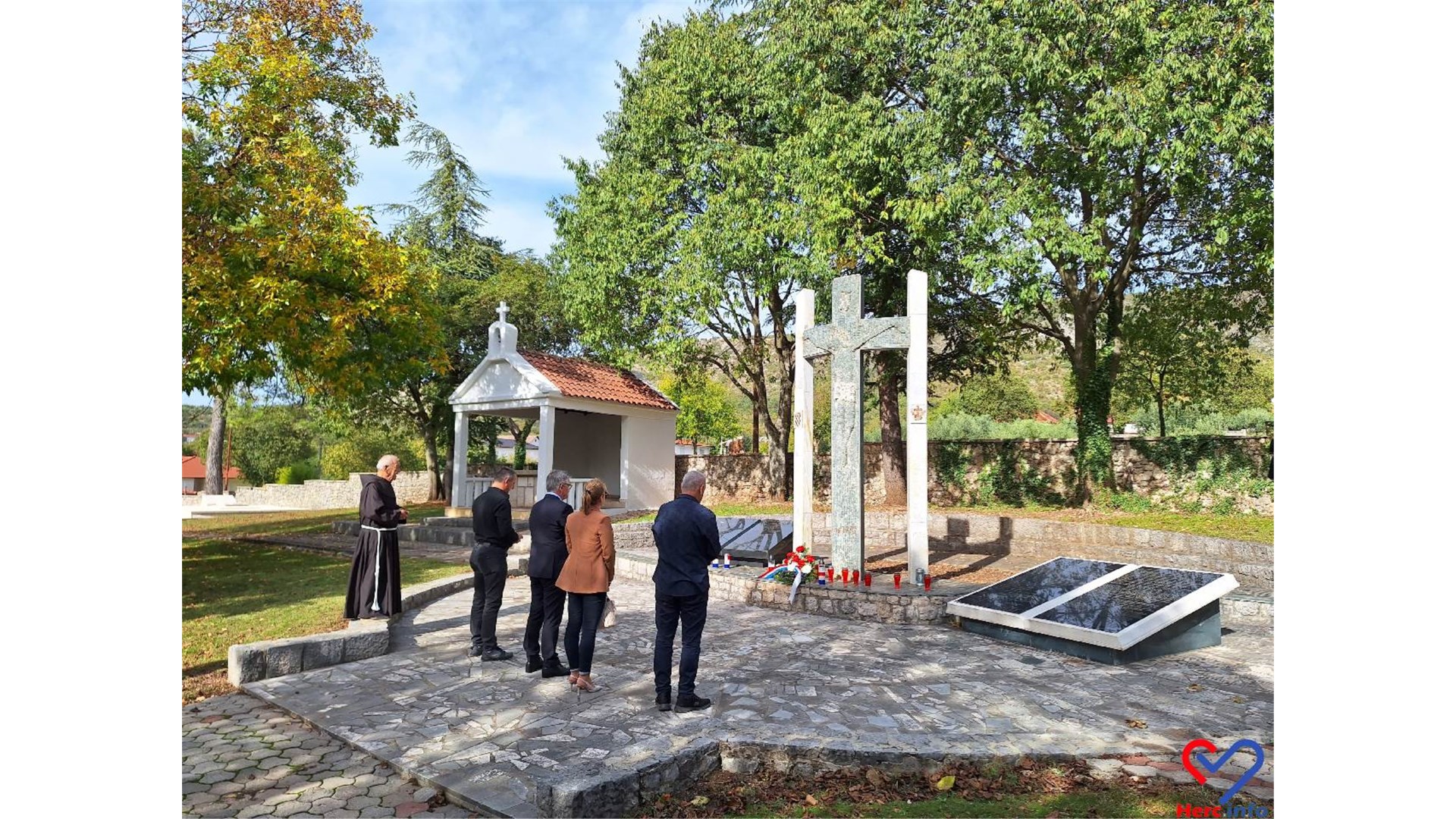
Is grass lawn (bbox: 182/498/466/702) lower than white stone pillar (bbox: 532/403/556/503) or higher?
lower

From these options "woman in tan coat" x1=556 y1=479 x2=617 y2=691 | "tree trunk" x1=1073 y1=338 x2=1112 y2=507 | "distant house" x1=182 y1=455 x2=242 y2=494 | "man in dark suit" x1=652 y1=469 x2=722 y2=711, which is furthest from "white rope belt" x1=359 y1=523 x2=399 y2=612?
"distant house" x1=182 y1=455 x2=242 y2=494

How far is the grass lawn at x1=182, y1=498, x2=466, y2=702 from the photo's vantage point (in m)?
7.52

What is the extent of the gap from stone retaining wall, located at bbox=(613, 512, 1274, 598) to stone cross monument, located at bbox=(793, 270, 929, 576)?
4.10m

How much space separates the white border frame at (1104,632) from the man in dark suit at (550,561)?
14.5 ft

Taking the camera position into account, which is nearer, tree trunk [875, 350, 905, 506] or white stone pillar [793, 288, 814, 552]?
white stone pillar [793, 288, 814, 552]

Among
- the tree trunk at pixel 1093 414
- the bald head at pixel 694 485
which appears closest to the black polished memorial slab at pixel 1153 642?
the bald head at pixel 694 485

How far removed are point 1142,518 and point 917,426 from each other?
1059 cm

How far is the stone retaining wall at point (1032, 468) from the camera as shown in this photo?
19.0 metres

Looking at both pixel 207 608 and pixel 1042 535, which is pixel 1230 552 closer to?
pixel 1042 535

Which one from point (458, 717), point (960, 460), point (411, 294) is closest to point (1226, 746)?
point (458, 717)

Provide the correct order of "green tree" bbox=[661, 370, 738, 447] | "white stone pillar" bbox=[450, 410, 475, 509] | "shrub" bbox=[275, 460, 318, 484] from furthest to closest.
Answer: "green tree" bbox=[661, 370, 738, 447] < "shrub" bbox=[275, 460, 318, 484] < "white stone pillar" bbox=[450, 410, 475, 509]

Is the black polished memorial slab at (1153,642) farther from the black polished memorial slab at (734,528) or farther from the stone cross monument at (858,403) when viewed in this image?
the black polished memorial slab at (734,528)

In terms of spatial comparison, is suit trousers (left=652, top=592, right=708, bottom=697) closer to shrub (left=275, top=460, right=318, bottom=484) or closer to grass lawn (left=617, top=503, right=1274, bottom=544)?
grass lawn (left=617, top=503, right=1274, bottom=544)

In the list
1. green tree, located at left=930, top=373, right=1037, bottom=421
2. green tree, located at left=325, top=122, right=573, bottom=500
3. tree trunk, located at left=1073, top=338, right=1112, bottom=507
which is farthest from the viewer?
green tree, located at left=930, top=373, right=1037, bottom=421
